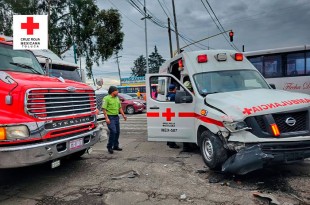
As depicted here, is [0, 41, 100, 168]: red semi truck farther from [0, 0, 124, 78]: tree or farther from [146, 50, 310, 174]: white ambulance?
[0, 0, 124, 78]: tree

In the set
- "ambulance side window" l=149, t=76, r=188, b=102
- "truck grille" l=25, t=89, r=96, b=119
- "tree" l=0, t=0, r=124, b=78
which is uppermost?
"tree" l=0, t=0, r=124, b=78

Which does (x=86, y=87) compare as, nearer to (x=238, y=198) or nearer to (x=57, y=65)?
(x=238, y=198)

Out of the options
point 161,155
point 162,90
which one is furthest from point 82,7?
point 161,155

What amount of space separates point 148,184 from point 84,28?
24568 mm

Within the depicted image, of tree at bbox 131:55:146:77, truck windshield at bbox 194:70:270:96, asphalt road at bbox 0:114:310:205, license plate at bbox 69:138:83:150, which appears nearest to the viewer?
asphalt road at bbox 0:114:310:205

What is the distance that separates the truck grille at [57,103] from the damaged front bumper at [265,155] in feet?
9.47

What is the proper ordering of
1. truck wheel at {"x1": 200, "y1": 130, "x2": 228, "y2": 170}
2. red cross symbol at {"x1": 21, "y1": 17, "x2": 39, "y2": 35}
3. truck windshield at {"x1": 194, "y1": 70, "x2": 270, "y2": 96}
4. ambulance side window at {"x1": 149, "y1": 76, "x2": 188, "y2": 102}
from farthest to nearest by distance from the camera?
red cross symbol at {"x1": 21, "y1": 17, "x2": 39, "y2": 35} < ambulance side window at {"x1": 149, "y1": 76, "x2": 188, "y2": 102} < truck windshield at {"x1": 194, "y1": 70, "x2": 270, "y2": 96} < truck wheel at {"x1": 200, "y1": 130, "x2": 228, "y2": 170}

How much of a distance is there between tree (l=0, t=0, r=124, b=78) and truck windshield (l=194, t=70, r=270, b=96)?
70.6ft

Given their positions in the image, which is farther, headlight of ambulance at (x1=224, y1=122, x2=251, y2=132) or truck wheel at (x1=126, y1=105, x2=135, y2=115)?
truck wheel at (x1=126, y1=105, x2=135, y2=115)

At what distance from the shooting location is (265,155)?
4.64 metres

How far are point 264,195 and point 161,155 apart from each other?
3.33m

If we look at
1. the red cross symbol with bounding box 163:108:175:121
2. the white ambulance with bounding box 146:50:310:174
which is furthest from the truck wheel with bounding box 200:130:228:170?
the red cross symbol with bounding box 163:108:175:121

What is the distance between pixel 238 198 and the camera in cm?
437

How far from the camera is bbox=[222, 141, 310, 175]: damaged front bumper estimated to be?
183 inches
